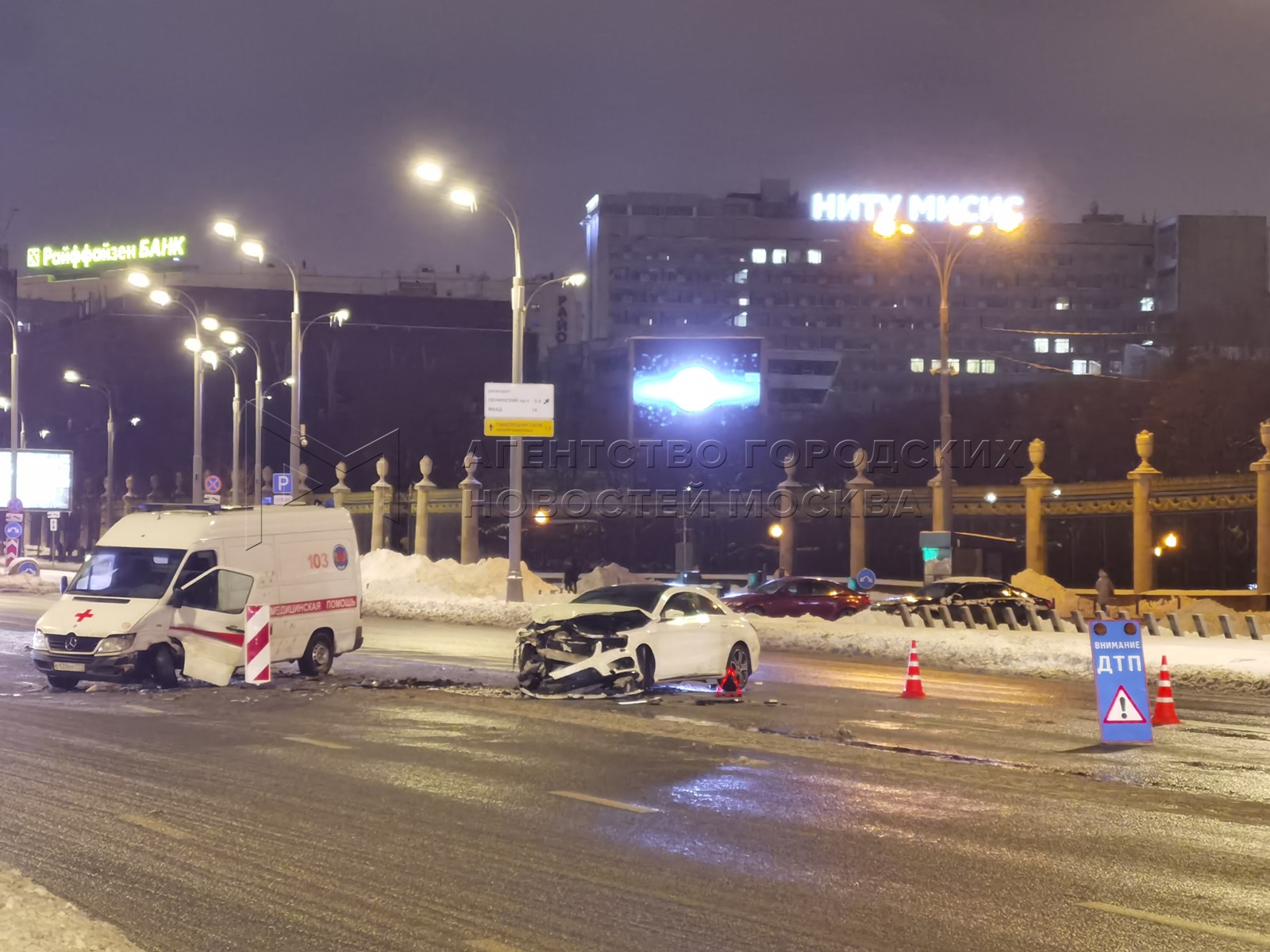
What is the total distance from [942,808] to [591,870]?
311cm

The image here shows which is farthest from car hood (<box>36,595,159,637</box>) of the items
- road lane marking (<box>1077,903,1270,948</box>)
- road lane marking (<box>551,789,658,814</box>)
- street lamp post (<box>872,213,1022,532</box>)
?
street lamp post (<box>872,213,1022,532</box>)

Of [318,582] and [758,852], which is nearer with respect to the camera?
[758,852]

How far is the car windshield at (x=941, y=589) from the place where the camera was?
32.7 metres

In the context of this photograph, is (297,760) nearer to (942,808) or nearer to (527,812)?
(527,812)

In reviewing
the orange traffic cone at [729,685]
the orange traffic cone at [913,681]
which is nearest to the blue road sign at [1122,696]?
the orange traffic cone at [913,681]

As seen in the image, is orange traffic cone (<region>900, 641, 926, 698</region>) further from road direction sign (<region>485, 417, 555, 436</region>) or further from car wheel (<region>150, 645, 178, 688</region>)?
road direction sign (<region>485, 417, 555, 436</region>)

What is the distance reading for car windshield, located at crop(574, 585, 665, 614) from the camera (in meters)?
17.5

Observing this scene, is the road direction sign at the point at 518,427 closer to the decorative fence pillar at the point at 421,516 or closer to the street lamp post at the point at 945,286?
the street lamp post at the point at 945,286

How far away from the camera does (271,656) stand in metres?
19.2

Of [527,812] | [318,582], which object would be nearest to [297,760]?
[527,812]

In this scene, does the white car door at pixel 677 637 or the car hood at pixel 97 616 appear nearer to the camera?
the white car door at pixel 677 637

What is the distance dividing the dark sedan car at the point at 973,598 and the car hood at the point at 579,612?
15391mm

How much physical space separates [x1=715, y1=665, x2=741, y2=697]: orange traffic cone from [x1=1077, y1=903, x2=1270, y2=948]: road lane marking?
10.5 metres

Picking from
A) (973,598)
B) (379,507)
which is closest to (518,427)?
(973,598)
